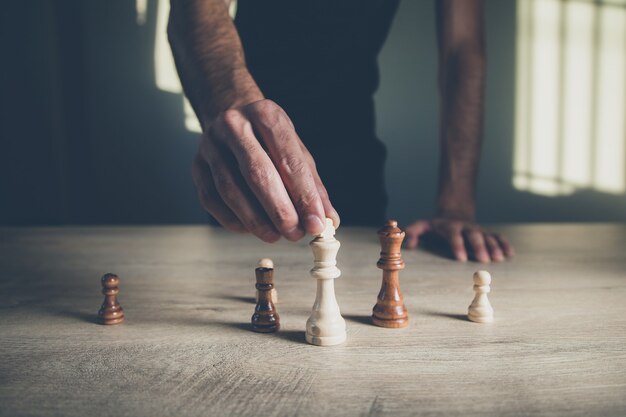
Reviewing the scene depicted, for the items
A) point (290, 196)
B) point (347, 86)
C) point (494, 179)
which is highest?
point (347, 86)

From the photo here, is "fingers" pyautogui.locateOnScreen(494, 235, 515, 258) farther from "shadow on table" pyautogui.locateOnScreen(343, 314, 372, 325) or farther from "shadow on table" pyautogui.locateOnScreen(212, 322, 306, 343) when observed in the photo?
"shadow on table" pyautogui.locateOnScreen(212, 322, 306, 343)

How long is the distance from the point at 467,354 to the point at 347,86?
6.22 ft

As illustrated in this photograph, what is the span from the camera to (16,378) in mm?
1015

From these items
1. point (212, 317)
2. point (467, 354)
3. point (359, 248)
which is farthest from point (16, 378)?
point (359, 248)

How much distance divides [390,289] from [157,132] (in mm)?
4404

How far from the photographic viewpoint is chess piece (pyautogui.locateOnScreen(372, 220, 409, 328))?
4.20 feet

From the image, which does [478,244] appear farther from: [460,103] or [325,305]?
[325,305]

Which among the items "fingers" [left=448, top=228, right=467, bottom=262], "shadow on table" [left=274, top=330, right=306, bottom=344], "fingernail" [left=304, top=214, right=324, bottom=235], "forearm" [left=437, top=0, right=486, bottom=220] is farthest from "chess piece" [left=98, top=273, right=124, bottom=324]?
"forearm" [left=437, top=0, right=486, bottom=220]

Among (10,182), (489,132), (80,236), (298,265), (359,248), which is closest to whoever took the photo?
(298,265)

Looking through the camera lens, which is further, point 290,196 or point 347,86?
point 347,86

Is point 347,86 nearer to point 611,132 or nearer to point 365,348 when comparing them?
point 365,348

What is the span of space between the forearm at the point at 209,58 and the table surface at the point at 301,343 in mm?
495

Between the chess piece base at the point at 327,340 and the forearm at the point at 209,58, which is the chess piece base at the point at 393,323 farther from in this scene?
the forearm at the point at 209,58

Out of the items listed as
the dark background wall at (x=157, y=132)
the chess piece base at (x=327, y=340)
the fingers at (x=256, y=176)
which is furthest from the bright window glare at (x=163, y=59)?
the chess piece base at (x=327, y=340)
